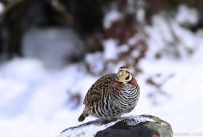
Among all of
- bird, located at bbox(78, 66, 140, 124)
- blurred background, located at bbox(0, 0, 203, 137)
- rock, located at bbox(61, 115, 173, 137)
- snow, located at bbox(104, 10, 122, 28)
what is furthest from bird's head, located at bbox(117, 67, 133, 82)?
snow, located at bbox(104, 10, 122, 28)

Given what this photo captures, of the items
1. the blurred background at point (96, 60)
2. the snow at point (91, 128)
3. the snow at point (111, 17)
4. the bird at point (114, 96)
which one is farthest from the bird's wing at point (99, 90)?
the snow at point (111, 17)

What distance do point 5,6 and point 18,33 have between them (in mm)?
1382

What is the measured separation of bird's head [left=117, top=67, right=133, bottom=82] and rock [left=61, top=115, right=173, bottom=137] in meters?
0.47

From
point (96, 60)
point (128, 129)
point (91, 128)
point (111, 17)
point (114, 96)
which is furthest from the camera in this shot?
point (111, 17)

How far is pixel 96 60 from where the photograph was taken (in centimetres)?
971

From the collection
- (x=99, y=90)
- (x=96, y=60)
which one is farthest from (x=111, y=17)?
(x=99, y=90)

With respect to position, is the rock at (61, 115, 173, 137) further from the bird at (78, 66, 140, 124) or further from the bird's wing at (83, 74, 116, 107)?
the bird's wing at (83, 74, 116, 107)

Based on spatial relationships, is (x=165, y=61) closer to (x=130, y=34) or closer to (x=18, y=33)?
(x=130, y=34)

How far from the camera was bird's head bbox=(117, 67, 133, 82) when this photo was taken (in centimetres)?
484

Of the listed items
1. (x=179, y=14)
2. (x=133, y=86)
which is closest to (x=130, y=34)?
(x=179, y=14)

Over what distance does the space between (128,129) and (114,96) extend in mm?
376

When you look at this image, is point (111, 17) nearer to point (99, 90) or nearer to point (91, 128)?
point (99, 90)

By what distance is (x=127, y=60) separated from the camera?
945 centimetres

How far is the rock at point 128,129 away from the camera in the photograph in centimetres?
481
